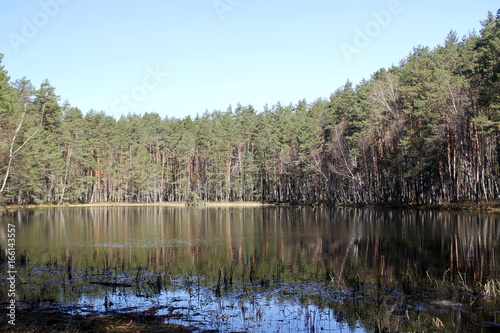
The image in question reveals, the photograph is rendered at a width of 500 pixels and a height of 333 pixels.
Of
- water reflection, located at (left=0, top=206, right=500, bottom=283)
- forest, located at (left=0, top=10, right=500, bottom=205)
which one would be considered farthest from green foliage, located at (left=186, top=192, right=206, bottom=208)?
water reflection, located at (left=0, top=206, right=500, bottom=283)

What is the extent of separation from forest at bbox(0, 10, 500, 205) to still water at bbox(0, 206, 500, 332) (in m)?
18.9

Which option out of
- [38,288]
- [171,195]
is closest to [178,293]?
[38,288]

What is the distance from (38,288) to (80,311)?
4.15 metres

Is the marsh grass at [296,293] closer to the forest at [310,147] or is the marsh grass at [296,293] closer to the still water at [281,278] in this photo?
the still water at [281,278]

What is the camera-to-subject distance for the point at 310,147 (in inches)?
3014

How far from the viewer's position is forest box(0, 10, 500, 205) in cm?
4734

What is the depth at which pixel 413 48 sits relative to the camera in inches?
3430

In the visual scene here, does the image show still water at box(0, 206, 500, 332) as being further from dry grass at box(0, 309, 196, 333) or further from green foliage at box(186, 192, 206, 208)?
green foliage at box(186, 192, 206, 208)

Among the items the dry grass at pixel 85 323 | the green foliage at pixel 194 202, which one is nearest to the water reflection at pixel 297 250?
the dry grass at pixel 85 323

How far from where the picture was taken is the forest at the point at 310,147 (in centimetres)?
4734

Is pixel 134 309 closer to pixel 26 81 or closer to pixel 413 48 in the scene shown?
pixel 26 81

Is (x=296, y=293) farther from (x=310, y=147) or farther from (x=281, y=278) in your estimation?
(x=310, y=147)

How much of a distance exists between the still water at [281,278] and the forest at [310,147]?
1890cm

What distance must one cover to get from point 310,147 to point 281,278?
6271 centimetres
